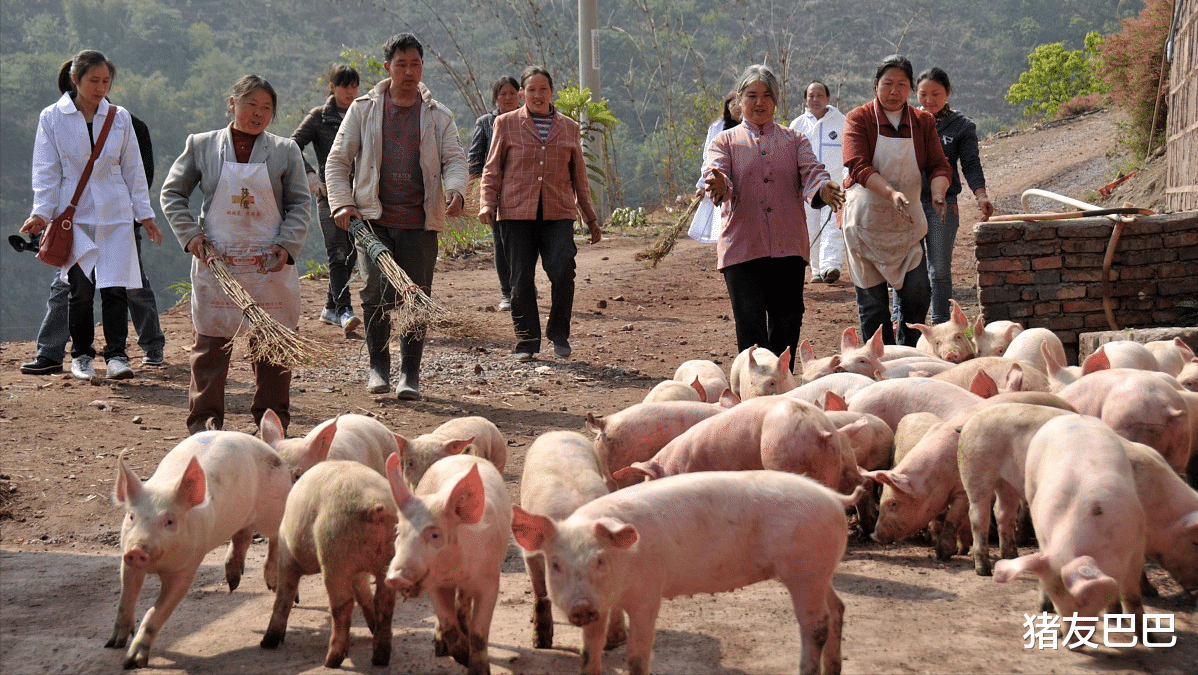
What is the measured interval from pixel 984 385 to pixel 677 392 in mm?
1329

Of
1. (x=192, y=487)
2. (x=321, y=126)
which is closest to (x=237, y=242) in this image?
(x=192, y=487)

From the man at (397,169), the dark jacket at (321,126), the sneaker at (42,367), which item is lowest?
the sneaker at (42,367)

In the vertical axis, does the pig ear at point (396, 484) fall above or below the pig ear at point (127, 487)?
above

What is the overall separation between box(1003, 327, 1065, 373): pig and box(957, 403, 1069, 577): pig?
2.11 metres

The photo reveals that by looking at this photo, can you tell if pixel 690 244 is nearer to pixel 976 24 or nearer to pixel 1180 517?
pixel 1180 517

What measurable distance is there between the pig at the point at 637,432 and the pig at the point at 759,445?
0.66 ft

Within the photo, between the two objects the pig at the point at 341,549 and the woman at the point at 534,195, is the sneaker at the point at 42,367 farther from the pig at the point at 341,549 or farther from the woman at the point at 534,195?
the pig at the point at 341,549

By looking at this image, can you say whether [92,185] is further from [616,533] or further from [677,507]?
[616,533]

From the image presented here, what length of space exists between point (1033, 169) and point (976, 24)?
35528 millimetres

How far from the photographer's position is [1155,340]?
6.43 metres

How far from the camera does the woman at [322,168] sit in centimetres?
955

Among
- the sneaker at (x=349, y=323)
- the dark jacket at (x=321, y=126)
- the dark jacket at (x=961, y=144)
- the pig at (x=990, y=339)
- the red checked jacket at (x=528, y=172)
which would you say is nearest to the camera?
the pig at (x=990, y=339)

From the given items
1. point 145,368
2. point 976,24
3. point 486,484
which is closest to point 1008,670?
point 486,484

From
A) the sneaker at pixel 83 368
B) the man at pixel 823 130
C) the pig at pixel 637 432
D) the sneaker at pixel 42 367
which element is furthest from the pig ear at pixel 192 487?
the man at pixel 823 130
